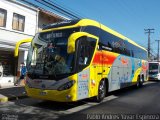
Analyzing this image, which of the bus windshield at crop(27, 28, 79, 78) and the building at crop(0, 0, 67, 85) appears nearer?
the bus windshield at crop(27, 28, 79, 78)

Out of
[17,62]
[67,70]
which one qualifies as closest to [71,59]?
[67,70]

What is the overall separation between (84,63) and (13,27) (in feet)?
35.5

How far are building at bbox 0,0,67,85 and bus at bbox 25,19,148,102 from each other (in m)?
8.26

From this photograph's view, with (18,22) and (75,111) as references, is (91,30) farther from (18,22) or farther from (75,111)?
(18,22)

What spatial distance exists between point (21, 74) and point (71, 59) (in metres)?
10.7

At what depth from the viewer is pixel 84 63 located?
1089cm

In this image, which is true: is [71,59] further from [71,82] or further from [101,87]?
[101,87]

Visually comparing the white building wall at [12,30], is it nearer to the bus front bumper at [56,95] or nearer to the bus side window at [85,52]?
the bus front bumper at [56,95]

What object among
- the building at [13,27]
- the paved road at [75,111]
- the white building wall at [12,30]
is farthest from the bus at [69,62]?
the building at [13,27]

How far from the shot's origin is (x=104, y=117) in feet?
30.9

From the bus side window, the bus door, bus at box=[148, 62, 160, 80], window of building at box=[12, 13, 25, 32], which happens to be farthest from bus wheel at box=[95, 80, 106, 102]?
bus at box=[148, 62, 160, 80]

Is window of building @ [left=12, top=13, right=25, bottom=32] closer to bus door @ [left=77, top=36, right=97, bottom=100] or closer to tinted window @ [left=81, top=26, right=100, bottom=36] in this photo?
tinted window @ [left=81, top=26, right=100, bottom=36]

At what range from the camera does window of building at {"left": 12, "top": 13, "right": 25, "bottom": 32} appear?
20.1 m

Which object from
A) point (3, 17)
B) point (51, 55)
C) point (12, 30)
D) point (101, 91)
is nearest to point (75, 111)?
point (51, 55)
